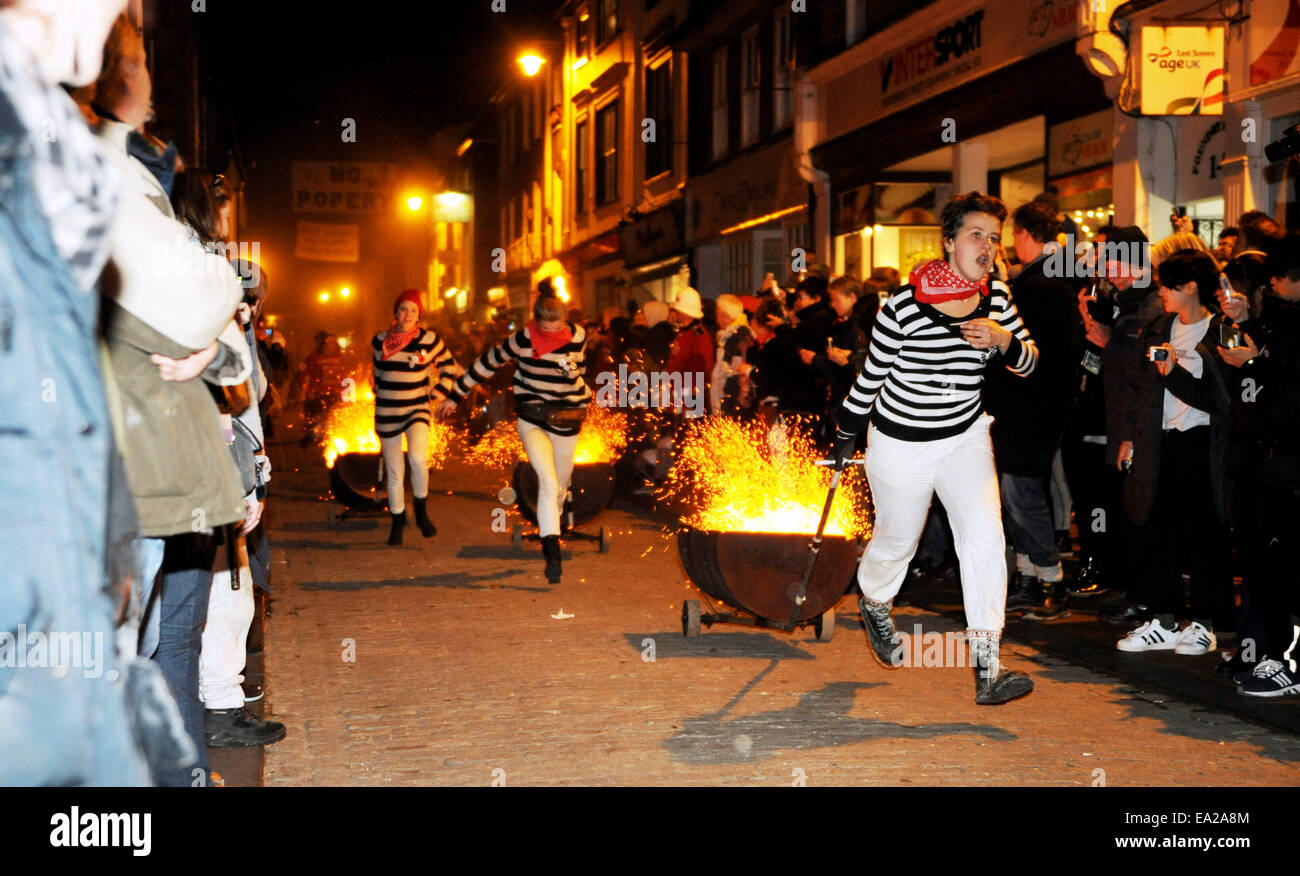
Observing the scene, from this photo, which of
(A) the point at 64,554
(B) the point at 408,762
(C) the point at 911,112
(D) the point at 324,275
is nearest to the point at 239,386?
(B) the point at 408,762

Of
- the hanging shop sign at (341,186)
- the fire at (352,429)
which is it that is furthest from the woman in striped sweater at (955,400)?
the hanging shop sign at (341,186)

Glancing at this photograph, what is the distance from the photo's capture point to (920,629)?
27.5 ft

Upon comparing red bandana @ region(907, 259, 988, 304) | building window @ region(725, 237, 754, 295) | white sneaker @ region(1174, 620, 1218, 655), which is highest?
building window @ region(725, 237, 754, 295)

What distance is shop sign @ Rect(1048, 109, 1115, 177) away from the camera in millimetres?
14336

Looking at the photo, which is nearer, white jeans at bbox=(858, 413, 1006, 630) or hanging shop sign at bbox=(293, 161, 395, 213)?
white jeans at bbox=(858, 413, 1006, 630)

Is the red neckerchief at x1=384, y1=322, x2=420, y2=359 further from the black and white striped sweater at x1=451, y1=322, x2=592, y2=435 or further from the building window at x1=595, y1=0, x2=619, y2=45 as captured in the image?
the building window at x1=595, y1=0, x2=619, y2=45

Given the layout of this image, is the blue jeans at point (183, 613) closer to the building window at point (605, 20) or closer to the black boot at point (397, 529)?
the black boot at point (397, 529)

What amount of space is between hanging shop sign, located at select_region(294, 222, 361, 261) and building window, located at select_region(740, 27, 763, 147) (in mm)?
29334

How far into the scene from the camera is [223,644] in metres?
5.94

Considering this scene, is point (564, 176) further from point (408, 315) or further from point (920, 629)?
point (920, 629)

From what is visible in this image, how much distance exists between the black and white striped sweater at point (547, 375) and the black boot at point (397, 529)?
225cm

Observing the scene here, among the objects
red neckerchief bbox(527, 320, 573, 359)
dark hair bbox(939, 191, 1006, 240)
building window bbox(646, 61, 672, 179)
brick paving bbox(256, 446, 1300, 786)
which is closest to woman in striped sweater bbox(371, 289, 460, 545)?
red neckerchief bbox(527, 320, 573, 359)

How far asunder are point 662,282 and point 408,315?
19826mm

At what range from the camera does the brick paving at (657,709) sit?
215 inches
